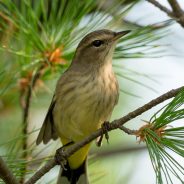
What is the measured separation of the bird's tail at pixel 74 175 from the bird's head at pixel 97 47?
2.37 feet

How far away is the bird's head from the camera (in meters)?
3.89

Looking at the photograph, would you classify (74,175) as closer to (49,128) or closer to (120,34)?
(49,128)

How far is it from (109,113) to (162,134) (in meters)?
1.36

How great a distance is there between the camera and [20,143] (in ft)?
11.0

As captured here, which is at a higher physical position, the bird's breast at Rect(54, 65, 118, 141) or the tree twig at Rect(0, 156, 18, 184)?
the bird's breast at Rect(54, 65, 118, 141)

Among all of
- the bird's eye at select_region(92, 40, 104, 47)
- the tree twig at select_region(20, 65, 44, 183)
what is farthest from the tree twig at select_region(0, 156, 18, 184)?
the bird's eye at select_region(92, 40, 104, 47)

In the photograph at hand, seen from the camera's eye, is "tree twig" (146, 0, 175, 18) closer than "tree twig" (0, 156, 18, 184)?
No

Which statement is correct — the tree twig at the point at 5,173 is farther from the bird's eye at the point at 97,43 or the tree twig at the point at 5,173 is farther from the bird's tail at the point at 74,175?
the bird's eye at the point at 97,43

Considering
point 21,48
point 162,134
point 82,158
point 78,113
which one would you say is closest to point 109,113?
point 78,113

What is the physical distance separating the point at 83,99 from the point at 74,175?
0.64 m

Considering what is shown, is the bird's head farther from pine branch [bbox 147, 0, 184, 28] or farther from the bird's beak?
pine branch [bbox 147, 0, 184, 28]

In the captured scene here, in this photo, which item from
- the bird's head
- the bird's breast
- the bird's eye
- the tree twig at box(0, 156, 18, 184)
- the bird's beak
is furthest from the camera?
the bird's eye

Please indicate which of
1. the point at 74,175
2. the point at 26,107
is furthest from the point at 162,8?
the point at 74,175

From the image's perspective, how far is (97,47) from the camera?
4.18 m
